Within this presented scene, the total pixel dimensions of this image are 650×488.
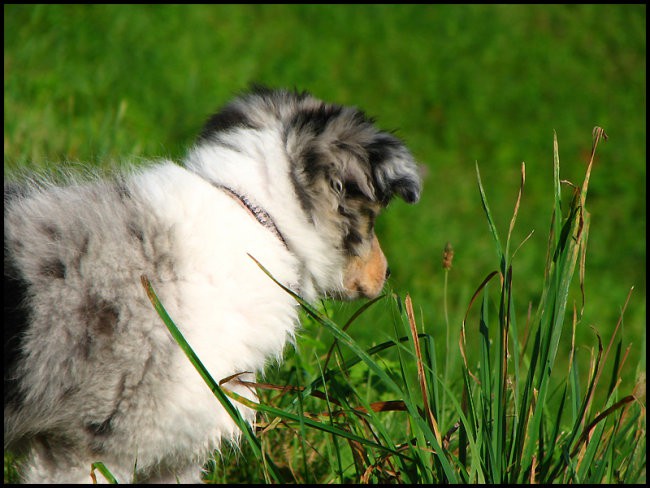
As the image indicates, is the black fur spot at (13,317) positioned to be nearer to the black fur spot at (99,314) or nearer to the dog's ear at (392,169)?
the black fur spot at (99,314)

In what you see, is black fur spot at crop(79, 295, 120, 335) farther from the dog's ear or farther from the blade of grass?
the dog's ear

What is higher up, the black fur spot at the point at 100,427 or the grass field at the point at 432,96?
the grass field at the point at 432,96

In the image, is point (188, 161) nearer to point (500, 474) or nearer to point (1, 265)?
point (1, 265)

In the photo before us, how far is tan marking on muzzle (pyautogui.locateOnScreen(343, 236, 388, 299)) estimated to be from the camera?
133 inches

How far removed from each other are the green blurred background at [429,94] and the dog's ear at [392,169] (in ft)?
8.76

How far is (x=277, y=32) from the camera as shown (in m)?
9.53

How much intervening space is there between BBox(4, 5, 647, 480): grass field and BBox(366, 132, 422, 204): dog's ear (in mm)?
1814

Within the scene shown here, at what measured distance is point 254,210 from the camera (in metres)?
2.99

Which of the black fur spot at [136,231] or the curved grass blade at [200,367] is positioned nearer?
the curved grass blade at [200,367]

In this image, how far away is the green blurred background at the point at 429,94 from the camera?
6.59m

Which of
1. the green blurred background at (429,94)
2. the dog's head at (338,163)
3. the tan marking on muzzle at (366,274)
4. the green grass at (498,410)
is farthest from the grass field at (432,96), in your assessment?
the green grass at (498,410)

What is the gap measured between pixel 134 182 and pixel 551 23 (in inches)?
355


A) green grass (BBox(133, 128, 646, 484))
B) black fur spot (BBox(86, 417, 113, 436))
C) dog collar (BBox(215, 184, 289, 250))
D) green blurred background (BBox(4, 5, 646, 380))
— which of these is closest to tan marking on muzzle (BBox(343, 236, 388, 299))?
dog collar (BBox(215, 184, 289, 250))

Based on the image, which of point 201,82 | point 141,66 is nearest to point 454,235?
point 201,82
